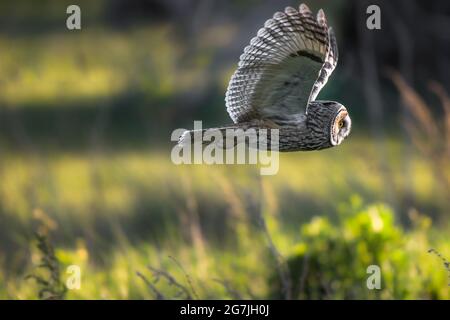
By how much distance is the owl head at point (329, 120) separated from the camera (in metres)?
2.69

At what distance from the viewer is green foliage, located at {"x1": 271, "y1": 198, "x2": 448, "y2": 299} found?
4289 millimetres

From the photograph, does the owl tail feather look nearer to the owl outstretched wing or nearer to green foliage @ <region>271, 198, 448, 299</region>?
the owl outstretched wing

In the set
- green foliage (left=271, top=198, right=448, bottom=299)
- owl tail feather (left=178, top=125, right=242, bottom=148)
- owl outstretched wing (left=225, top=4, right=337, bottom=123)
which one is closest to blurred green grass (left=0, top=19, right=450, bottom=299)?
green foliage (left=271, top=198, right=448, bottom=299)

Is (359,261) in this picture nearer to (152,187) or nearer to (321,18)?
(321,18)

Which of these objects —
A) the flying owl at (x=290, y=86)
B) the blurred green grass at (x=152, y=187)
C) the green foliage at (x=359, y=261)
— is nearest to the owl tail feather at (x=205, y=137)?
the flying owl at (x=290, y=86)

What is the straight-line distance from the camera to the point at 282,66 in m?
2.89

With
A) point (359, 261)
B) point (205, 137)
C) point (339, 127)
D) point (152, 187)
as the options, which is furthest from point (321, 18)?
point (152, 187)

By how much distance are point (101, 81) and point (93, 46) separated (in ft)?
4.49

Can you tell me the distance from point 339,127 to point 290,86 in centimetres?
19

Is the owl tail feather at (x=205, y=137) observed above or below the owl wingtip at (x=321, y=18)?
below

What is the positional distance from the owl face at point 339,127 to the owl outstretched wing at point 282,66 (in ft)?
0.35

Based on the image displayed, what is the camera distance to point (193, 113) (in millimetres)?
10789

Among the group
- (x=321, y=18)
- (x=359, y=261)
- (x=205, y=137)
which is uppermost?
(x=321, y=18)

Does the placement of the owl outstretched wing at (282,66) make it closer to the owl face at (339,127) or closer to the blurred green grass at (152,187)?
the owl face at (339,127)
